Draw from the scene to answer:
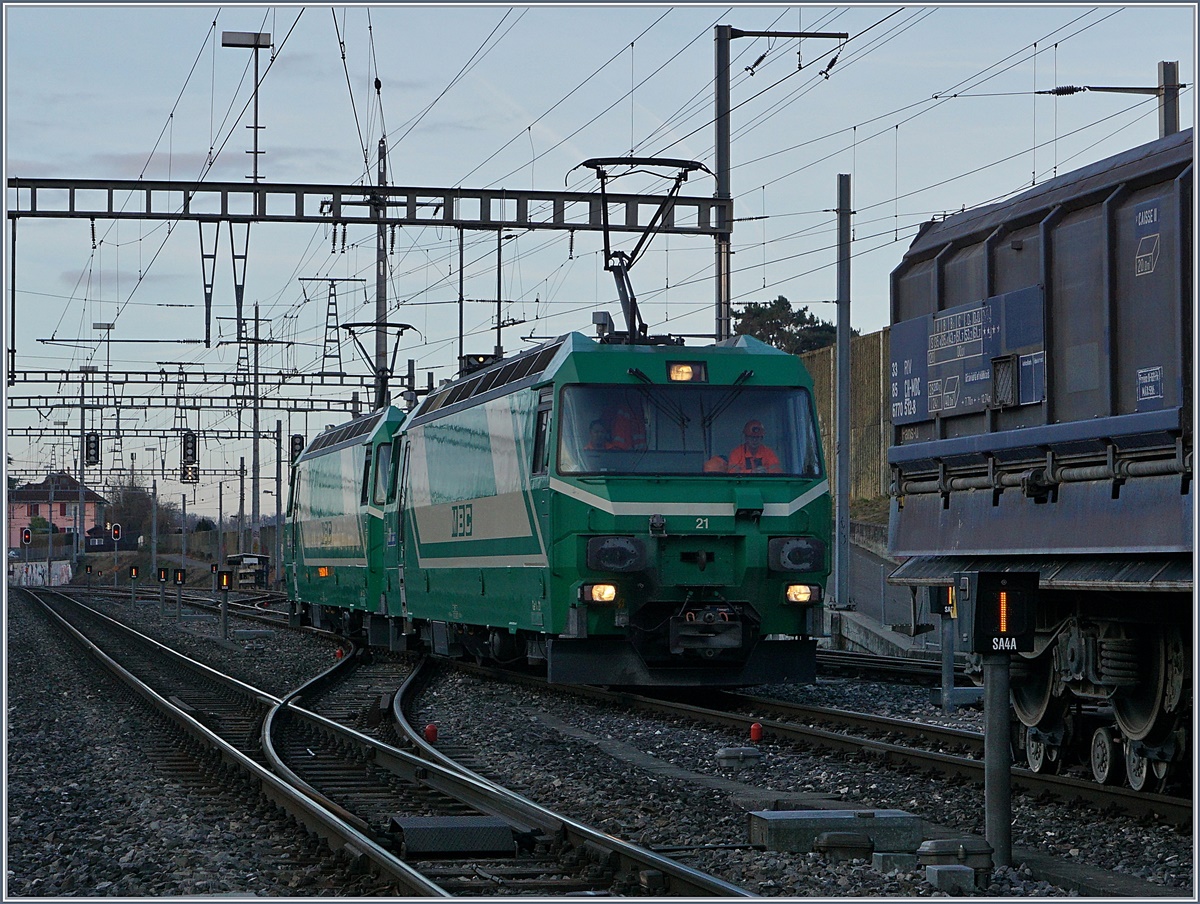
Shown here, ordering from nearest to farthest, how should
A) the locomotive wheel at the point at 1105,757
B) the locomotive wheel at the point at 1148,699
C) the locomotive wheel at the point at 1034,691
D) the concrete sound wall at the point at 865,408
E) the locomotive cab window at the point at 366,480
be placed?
1. the locomotive wheel at the point at 1148,699
2. the locomotive wheel at the point at 1105,757
3. the locomotive wheel at the point at 1034,691
4. the locomotive cab window at the point at 366,480
5. the concrete sound wall at the point at 865,408

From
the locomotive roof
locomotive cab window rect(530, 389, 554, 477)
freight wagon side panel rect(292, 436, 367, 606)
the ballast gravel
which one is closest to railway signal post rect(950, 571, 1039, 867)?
the ballast gravel

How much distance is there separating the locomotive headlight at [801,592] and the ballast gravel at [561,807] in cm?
131

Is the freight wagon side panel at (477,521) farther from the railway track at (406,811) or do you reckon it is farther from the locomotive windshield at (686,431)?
the railway track at (406,811)

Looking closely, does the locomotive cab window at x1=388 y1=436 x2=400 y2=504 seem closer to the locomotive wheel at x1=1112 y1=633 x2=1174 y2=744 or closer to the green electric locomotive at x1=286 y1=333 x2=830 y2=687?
the green electric locomotive at x1=286 y1=333 x2=830 y2=687

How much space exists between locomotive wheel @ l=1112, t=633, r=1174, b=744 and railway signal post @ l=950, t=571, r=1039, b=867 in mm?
1802

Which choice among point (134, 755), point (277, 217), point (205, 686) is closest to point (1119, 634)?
point (134, 755)

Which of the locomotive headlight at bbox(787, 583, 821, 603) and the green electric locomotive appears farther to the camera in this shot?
the locomotive headlight at bbox(787, 583, 821, 603)

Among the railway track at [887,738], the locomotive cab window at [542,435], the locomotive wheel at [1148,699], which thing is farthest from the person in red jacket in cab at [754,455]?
the locomotive wheel at [1148,699]

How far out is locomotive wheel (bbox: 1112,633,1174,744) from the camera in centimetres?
988

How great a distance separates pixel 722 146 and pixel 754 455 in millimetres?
8968

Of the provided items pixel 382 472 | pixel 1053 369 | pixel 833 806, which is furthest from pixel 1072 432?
pixel 382 472

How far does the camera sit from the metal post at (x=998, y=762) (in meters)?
8.45

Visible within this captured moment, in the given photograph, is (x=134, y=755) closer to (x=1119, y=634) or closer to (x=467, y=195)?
(x=1119, y=634)

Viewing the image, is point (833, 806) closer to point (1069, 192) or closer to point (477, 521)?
point (1069, 192)
